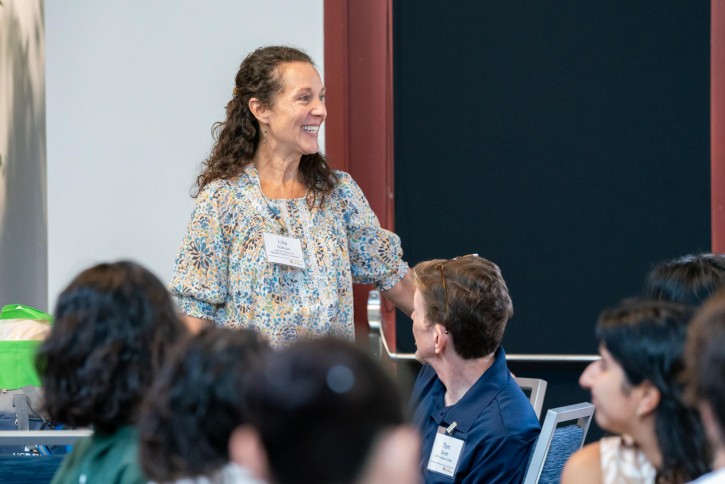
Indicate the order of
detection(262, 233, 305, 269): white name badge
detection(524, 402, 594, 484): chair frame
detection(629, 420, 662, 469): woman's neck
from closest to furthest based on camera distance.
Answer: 1. detection(629, 420, 662, 469): woman's neck
2. detection(524, 402, 594, 484): chair frame
3. detection(262, 233, 305, 269): white name badge

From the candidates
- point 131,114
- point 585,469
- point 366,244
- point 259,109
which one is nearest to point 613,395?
point 585,469

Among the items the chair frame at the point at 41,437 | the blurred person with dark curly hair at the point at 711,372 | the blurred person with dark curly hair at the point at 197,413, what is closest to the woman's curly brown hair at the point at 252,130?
the chair frame at the point at 41,437

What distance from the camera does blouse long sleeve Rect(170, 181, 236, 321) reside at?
2.89 meters

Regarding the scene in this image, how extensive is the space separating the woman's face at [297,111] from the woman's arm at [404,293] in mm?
528

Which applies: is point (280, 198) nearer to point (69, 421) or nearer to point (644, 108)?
point (69, 421)

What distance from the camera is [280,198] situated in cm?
302

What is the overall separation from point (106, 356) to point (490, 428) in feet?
3.53

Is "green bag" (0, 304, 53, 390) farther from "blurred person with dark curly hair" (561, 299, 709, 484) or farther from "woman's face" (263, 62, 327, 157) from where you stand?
"blurred person with dark curly hair" (561, 299, 709, 484)

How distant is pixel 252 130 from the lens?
307 cm

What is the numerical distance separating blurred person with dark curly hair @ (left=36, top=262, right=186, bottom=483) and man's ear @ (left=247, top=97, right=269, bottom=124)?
4.86 feet

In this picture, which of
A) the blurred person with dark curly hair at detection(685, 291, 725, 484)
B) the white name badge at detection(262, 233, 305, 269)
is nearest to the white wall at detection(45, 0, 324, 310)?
the white name badge at detection(262, 233, 305, 269)

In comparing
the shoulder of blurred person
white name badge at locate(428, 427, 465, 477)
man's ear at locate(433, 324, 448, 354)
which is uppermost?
man's ear at locate(433, 324, 448, 354)

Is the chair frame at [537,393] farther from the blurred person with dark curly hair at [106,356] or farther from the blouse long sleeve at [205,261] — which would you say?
the blurred person with dark curly hair at [106,356]

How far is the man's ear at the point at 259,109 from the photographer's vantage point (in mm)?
3020
